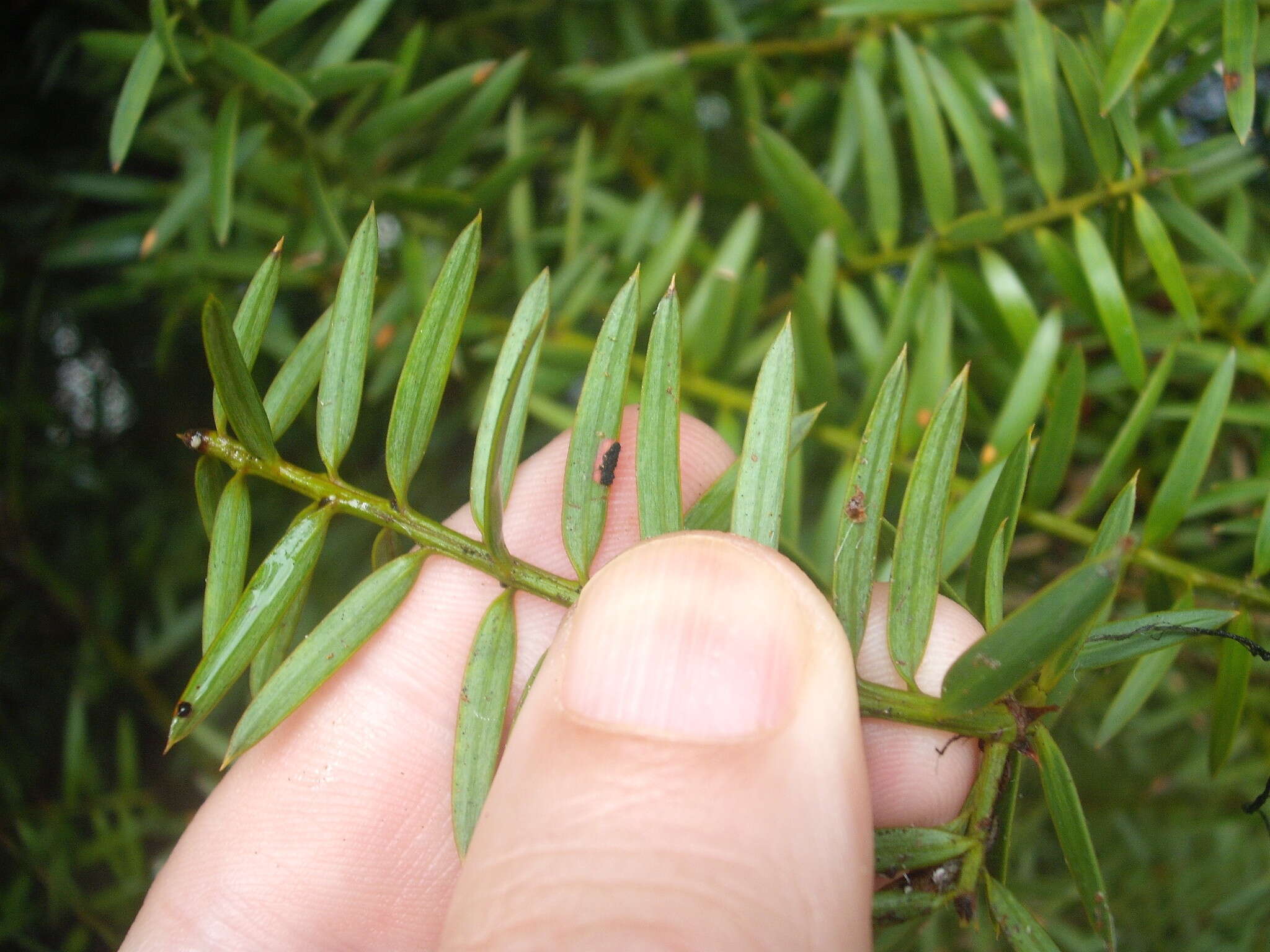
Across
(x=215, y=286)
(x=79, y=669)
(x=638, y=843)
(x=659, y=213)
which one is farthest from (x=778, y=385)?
(x=79, y=669)

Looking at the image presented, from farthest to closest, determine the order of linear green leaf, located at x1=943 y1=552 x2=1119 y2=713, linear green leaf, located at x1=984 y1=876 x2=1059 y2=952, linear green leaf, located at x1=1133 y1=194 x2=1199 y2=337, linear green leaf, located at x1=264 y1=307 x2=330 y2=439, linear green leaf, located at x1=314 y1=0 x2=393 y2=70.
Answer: linear green leaf, located at x1=314 y1=0 x2=393 y2=70
linear green leaf, located at x1=1133 y1=194 x2=1199 y2=337
linear green leaf, located at x1=264 y1=307 x2=330 y2=439
linear green leaf, located at x1=984 y1=876 x2=1059 y2=952
linear green leaf, located at x1=943 y1=552 x2=1119 y2=713

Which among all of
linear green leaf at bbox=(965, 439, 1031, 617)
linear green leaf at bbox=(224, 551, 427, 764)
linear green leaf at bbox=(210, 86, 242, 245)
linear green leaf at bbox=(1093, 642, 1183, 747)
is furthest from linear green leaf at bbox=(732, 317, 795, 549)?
linear green leaf at bbox=(210, 86, 242, 245)

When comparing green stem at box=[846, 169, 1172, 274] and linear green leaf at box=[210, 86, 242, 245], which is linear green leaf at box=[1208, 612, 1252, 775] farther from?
linear green leaf at box=[210, 86, 242, 245]

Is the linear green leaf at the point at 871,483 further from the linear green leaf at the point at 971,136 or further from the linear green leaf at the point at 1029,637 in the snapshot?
the linear green leaf at the point at 971,136

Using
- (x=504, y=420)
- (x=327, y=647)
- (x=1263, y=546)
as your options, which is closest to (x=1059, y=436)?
(x=1263, y=546)

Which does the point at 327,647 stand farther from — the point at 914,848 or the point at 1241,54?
the point at 1241,54
